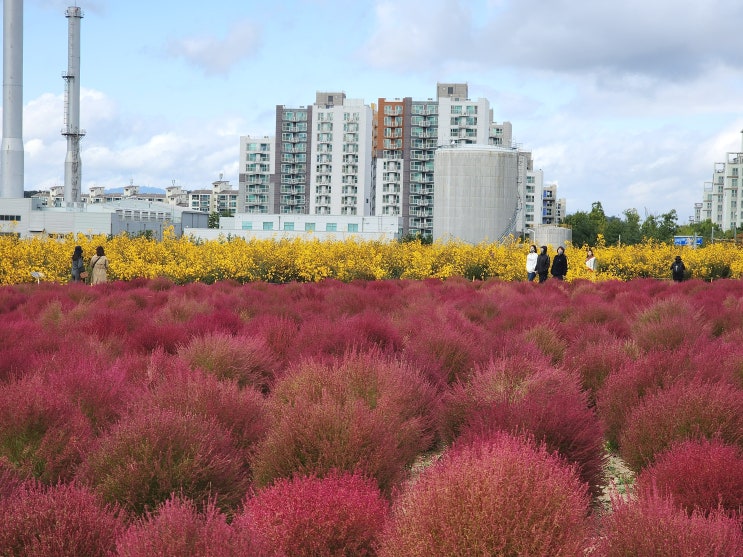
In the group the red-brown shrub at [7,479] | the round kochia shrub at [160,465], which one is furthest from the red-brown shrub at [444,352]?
the red-brown shrub at [7,479]

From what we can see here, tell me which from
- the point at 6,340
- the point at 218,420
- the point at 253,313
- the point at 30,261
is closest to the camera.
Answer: the point at 218,420

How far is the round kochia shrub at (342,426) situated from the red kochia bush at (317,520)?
265 mm

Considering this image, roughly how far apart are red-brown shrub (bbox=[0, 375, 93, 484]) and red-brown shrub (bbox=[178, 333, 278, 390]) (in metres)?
1.79

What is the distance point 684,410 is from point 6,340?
20.0 feet

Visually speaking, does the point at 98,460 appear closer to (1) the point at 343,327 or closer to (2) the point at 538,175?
(1) the point at 343,327

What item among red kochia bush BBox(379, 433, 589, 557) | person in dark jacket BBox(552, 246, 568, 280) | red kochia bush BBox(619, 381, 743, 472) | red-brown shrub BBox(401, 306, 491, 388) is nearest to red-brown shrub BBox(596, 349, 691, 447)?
red kochia bush BBox(619, 381, 743, 472)

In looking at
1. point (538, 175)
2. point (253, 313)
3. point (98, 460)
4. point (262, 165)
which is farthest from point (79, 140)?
point (98, 460)

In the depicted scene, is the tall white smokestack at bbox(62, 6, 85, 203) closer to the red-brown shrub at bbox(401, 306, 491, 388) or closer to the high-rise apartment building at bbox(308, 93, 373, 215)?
the high-rise apartment building at bbox(308, 93, 373, 215)

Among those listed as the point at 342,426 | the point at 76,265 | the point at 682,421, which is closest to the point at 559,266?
the point at 76,265

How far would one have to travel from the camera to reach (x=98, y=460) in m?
4.57

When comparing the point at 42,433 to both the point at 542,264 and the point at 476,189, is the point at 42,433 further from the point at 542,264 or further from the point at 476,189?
the point at 476,189

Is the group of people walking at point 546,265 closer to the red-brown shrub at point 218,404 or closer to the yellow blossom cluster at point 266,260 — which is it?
the yellow blossom cluster at point 266,260

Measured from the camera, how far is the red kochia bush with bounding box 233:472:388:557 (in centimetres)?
366

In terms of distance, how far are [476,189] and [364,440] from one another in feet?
255
